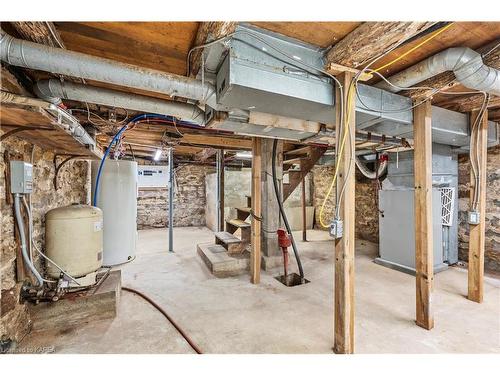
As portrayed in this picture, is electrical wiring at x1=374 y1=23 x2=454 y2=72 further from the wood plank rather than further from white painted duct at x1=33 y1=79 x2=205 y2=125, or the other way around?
white painted duct at x1=33 y1=79 x2=205 y2=125

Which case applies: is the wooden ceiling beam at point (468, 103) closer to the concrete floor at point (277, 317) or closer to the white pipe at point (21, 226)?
the concrete floor at point (277, 317)

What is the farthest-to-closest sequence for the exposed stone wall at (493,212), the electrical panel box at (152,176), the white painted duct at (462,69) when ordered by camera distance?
the electrical panel box at (152,176) → the exposed stone wall at (493,212) → the white painted duct at (462,69)

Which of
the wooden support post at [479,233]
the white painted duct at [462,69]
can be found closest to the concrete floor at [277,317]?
the wooden support post at [479,233]

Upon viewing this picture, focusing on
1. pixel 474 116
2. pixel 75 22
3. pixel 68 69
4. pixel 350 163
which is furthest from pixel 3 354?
pixel 474 116

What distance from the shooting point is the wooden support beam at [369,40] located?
1156 millimetres

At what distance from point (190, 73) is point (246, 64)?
1.81 ft

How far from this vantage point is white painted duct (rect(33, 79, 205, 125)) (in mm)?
1506

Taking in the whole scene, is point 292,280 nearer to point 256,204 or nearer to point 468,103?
point 256,204

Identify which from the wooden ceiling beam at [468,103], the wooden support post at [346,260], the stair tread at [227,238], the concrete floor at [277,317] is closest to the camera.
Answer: the wooden support post at [346,260]

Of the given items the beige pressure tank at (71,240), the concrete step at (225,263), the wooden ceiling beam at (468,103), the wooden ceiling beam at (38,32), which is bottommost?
the concrete step at (225,263)

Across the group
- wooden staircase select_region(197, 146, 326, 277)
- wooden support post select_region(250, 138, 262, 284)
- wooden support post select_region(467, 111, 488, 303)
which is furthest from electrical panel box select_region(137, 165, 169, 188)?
wooden support post select_region(467, 111, 488, 303)

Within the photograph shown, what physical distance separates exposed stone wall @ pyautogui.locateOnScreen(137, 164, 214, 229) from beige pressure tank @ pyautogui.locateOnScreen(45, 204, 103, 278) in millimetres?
4681

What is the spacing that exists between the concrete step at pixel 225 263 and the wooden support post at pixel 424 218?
190cm

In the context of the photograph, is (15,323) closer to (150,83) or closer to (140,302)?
(140,302)
